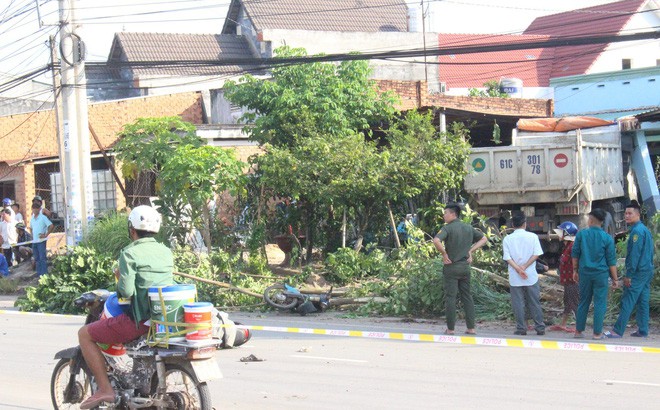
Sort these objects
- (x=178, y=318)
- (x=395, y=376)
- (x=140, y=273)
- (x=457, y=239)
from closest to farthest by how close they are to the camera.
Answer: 1. (x=178, y=318)
2. (x=140, y=273)
3. (x=395, y=376)
4. (x=457, y=239)

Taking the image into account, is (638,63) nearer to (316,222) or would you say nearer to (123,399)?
(316,222)

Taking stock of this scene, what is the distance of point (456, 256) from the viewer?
11609 mm

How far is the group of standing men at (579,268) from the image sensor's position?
36.9 ft

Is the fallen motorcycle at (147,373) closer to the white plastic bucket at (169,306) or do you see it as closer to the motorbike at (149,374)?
the motorbike at (149,374)

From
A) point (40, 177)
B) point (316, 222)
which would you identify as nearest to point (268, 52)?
point (40, 177)

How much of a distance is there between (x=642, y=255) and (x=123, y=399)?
7326 millimetres

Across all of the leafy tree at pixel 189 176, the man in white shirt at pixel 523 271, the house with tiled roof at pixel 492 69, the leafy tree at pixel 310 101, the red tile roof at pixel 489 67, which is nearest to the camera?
the man in white shirt at pixel 523 271

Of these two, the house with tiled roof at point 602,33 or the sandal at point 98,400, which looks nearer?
the sandal at point 98,400

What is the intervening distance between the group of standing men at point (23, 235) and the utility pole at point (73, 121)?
61.0 inches

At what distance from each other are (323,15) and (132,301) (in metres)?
43.0

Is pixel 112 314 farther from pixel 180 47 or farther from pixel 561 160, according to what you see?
pixel 180 47

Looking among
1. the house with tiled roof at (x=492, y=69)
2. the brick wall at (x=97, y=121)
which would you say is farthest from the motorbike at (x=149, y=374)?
the house with tiled roof at (x=492, y=69)

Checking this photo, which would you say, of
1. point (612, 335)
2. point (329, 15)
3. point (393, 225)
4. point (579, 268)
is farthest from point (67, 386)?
point (329, 15)

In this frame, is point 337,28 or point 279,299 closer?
point 279,299
